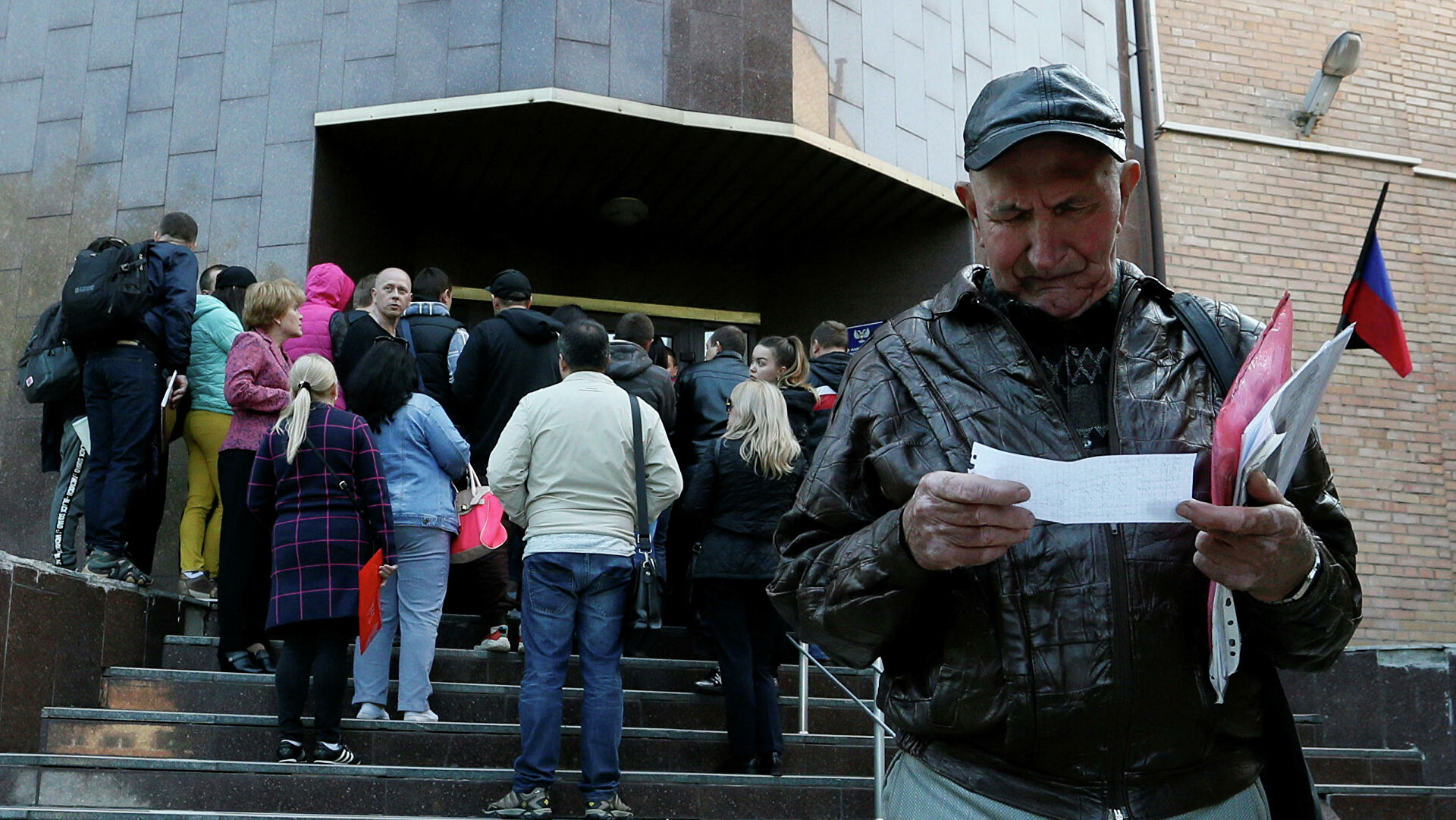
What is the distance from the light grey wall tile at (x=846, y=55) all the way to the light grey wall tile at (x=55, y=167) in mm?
5821

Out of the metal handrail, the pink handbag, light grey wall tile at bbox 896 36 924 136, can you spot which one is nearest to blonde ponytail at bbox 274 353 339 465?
the pink handbag

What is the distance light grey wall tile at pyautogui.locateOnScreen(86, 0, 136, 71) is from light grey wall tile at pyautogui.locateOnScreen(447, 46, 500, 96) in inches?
103

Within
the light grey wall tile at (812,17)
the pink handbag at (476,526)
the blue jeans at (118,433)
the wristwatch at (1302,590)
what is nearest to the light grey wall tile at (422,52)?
the light grey wall tile at (812,17)

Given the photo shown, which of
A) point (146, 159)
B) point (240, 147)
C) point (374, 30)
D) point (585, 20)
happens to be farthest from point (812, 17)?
point (146, 159)

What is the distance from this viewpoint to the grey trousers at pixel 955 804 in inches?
84.2

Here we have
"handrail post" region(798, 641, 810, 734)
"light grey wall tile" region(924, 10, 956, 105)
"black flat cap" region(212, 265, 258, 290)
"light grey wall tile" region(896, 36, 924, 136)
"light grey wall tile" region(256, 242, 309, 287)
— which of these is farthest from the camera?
"light grey wall tile" region(924, 10, 956, 105)

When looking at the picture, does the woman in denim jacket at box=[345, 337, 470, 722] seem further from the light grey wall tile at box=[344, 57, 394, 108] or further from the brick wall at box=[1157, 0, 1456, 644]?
the brick wall at box=[1157, 0, 1456, 644]

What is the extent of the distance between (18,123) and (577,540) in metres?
7.59

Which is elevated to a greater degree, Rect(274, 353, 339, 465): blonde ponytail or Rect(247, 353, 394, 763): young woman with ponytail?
Rect(274, 353, 339, 465): blonde ponytail

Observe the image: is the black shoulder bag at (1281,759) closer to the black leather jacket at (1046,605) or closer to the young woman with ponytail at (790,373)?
the black leather jacket at (1046,605)

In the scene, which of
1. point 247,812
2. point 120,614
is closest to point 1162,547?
point 247,812

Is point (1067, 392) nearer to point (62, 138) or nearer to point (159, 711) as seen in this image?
point (159, 711)

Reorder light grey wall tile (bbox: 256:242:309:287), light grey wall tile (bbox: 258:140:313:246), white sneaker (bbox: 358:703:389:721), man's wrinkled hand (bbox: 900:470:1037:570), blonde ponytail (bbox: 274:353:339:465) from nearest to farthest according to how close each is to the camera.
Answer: man's wrinkled hand (bbox: 900:470:1037:570), blonde ponytail (bbox: 274:353:339:465), white sneaker (bbox: 358:703:389:721), light grey wall tile (bbox: 256:242:309:287), light grey wall tile (bbox: 258:140:313:246)

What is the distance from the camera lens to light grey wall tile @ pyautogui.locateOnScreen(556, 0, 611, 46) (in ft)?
34.9
